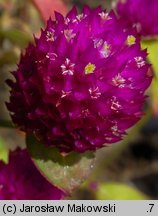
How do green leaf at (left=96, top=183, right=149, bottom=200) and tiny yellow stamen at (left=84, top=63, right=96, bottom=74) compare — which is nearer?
tiny yellow stamen at (left=84, top=63, right=96, bottom=74)

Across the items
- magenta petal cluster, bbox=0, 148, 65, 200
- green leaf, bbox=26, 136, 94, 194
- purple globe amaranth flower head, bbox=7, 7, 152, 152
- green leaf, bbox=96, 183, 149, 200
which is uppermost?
purple globe amaranth flower head, bbox=7, 7, 152, 152

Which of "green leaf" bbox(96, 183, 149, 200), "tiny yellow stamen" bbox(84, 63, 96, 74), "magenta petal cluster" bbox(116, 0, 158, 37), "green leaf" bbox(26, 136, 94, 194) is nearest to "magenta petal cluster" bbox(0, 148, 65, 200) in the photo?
"green leaf" bbox(26, 136, 94, 194)

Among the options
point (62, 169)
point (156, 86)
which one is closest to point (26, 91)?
point (62, 169)

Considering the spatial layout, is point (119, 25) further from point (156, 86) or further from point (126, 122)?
point (156, 86)

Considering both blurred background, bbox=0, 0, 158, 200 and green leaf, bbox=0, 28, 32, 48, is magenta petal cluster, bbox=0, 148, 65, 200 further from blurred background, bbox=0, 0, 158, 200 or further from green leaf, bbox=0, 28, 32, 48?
blurred background, bbox=0, 0, 158, 200

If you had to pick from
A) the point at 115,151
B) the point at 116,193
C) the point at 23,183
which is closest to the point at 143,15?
the point at 23,183

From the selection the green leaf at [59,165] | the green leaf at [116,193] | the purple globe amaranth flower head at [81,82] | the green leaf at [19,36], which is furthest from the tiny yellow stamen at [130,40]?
the green leaf at [116,193]
